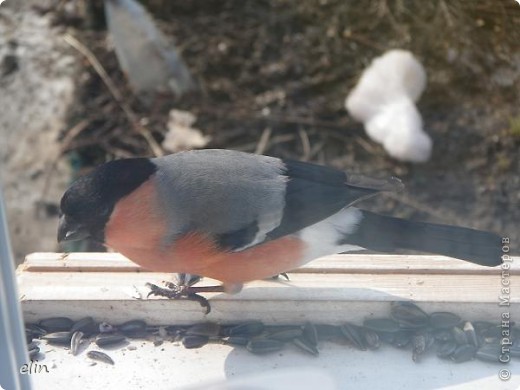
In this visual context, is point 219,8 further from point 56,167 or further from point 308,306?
point 308,306

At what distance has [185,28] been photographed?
8.93ft

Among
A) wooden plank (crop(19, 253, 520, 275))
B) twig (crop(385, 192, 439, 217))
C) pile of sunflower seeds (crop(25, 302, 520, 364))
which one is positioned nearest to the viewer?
pile of sunflower seeds (crop(25, 302, 520, 364))

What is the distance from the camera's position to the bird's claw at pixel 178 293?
1.40 m

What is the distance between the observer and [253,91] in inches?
97.3

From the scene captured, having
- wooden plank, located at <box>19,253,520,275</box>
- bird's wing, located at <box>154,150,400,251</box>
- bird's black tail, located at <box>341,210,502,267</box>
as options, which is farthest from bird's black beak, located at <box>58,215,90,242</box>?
bird's black tail, located at <box>341,210,502,267</box>

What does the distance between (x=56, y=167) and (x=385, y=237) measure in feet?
3.92

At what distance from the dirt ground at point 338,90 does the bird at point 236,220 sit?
0.68 meters

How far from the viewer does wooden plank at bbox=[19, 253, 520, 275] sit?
1464 mm

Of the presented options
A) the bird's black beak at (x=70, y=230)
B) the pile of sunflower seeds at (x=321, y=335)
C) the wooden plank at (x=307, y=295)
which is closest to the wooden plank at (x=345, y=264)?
the wooden plank at (x=307, y=295)

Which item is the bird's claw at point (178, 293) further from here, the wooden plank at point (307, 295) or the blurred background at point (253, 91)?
the blurred background at point (253, 91)

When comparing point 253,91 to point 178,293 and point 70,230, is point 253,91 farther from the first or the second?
point 70,230

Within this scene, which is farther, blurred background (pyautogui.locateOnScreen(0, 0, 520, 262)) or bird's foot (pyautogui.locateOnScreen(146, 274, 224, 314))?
blurred background (pyautogui.locateOnScreen(0, 0, 520, 262))

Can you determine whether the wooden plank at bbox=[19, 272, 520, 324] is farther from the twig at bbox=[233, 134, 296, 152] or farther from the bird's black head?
the twig at bbox=[233, 134, 296, 152]

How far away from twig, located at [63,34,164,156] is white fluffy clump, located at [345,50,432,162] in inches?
21.3
